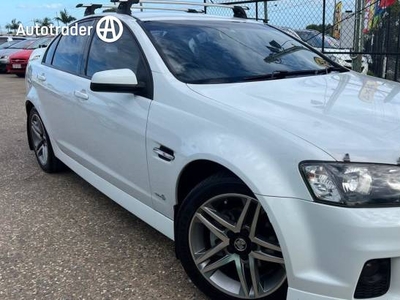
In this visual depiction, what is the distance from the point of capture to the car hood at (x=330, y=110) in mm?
1974

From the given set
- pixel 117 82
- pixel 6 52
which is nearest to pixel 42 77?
pixel 117 82

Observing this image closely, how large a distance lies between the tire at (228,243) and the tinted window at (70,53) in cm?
204

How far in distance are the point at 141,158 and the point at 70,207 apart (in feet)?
4.40

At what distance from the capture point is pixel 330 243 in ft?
6.20

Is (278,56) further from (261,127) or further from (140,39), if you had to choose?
(261,127)

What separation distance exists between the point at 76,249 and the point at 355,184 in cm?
199

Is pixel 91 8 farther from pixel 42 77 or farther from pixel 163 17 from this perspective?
pixel 163 17

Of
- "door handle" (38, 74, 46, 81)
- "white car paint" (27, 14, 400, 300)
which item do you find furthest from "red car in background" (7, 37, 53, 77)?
"white car paint" (27, 14, 400, 300)

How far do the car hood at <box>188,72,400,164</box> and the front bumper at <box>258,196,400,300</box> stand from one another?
0.79ft

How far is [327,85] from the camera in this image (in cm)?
290

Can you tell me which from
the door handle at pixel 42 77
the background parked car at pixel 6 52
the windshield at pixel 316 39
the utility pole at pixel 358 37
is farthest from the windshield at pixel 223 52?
the background parked car at pixel 6 52

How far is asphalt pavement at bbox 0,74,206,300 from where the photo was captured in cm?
266

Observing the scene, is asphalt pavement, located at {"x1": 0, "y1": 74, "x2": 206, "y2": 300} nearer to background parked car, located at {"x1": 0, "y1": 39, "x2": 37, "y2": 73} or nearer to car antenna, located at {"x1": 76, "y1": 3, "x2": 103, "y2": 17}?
car antenna, located at {"x1": 76, "y1": 3, "x2": 103, "y2": 17}

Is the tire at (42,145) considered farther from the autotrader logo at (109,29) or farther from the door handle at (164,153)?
the door handle at (164,153)
